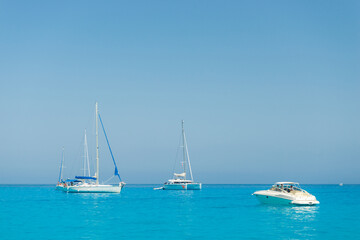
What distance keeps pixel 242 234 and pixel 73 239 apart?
12.5m

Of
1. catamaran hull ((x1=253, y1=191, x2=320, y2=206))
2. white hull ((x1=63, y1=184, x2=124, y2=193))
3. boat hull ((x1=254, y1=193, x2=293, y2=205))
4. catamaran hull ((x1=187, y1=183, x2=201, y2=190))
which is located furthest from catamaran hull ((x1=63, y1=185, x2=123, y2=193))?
catamaran hull ((x1=253, y1=191, x2=320, y2=206))

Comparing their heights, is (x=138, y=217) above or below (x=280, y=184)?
below

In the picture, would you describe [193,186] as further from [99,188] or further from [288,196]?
[288,196]

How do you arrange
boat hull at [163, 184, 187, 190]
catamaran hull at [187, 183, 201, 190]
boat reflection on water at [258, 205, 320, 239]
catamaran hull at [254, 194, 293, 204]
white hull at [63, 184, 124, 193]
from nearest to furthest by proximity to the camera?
boat reflection on water at [258, 205, 320, 239]
catamaran hull at [254, 194, 293, 204]
white hull at [63, 184, 124, 193]
boat hull at [163, 184, 187, 190]
catamaran hull at [187, 183, 201, 190]

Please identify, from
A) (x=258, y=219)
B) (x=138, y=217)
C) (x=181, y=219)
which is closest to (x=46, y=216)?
(x=138, y=217)

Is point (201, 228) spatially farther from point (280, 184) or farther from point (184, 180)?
point (184, 180)

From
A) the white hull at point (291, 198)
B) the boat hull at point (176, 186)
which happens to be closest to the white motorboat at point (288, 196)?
the white hull at point (291, 198)

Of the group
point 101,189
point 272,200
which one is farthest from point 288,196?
point 101,189

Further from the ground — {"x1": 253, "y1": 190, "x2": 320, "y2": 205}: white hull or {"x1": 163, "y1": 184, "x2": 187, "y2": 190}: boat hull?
{"x1": 253, "y1": 190, "x2": 320, "y2": 205}: white hull

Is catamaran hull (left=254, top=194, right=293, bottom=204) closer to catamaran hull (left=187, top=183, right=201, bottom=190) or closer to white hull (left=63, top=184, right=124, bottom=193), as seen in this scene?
white hull (left=63, top=184, right=124, bottom=193)

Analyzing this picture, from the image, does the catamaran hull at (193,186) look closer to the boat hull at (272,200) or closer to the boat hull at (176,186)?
the boat hull at (176,186)

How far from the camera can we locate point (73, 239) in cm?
3086

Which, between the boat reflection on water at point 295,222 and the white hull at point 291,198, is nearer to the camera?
the boat reflection on water at point 295,222

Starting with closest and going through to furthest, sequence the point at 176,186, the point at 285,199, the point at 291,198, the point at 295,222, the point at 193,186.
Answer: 1. the point at 295,222
2. the point at 291,198
3. the point at 285,199
4. the point at 193,186
5. the point at 176,186
